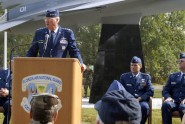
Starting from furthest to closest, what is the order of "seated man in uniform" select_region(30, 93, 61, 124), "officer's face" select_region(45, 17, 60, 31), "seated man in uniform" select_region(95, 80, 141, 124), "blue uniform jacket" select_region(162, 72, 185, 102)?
"blue uniform jacket" select_region(162, 72, 185, 102) < "officer's face" select_region(45, 17, 60, 31) < "seated man in uniform" select_region(30, 93, 61, 124) < "seated man in uniform" select_region(95, 80, 141, 124)

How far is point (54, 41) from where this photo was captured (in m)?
4.08

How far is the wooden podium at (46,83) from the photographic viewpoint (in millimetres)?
3346

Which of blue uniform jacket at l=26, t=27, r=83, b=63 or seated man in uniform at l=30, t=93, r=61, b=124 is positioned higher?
blue uniform jacket at l=26, t=27, r=83, b=63

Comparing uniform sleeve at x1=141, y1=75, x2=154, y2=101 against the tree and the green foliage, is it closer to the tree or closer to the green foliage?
the green foliage

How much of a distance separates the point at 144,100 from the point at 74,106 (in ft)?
8.04

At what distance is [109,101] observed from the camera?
174 cm

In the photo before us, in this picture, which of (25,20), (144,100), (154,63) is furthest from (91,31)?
(144,100)

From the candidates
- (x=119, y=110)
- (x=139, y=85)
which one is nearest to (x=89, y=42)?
(x=139, y=85)

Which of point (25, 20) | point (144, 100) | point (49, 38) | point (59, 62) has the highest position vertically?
point (25, 20)

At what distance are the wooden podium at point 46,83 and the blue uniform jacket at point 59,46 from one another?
2.22 feet

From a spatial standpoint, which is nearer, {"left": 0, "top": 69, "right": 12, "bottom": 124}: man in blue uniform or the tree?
{"left": 0, "top": 69, "right": 12, "bottom": 124}: man in blue uniform

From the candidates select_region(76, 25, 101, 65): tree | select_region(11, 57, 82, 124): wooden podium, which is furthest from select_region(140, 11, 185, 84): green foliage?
select_region(11, 57, 82, 124): wooden podium

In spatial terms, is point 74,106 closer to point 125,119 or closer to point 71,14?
point 125,119

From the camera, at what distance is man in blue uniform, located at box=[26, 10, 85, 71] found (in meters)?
4.05
